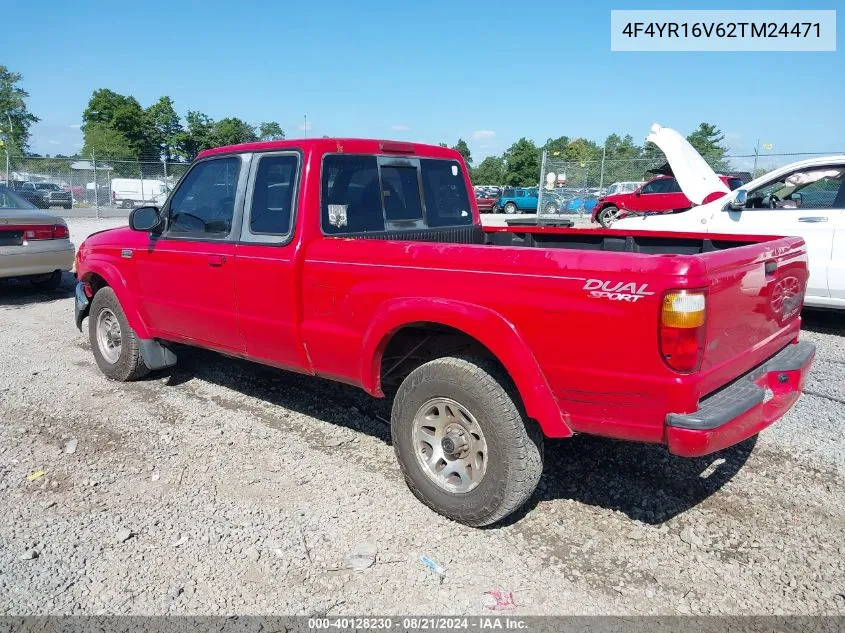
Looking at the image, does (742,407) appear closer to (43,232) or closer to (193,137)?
(43,232)

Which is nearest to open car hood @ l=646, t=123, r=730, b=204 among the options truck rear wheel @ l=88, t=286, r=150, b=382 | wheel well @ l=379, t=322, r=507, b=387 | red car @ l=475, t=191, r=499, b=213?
wheel well @ l=379, t=322, r=507, b=387

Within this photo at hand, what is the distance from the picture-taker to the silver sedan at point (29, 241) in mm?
8672

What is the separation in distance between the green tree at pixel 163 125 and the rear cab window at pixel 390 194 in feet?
274

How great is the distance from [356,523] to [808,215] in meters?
6.09

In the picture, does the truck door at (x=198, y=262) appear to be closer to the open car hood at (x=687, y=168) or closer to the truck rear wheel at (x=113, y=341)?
the truck rear wheel at (x=113, y=341)

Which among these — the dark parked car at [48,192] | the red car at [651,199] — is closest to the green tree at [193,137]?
the dark parked car at [48,192]

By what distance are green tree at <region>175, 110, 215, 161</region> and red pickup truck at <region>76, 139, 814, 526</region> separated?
81443mm

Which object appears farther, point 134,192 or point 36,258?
point 134,192

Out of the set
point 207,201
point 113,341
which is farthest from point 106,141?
point 207,201

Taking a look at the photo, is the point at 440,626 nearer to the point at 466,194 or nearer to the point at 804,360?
the point at 804,360

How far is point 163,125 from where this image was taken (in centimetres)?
8144

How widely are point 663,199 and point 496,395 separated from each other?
1775 centimetres

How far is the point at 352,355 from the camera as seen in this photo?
145 inches

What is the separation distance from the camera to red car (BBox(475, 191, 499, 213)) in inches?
1274
